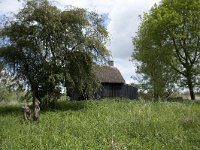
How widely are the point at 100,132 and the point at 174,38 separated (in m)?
28.2

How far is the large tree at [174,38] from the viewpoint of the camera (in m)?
45.4

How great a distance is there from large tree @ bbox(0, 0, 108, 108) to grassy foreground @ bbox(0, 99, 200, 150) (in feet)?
14.5

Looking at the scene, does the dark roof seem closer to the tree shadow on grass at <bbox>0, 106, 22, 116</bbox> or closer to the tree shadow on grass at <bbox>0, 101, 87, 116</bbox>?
the tree shadow on grass at <bbox>0, 101, 87, 116</bbox>

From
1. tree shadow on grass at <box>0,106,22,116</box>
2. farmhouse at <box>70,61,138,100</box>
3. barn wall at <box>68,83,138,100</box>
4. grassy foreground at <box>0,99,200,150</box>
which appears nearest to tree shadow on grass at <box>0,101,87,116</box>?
tree shadow on grass at <box>0,106,22,116</box>

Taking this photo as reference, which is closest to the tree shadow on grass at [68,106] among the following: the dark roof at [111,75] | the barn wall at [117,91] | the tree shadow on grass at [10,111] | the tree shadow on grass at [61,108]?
the tree shadow on grass at [61,108]

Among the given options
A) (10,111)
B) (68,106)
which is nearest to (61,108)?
(68,106)

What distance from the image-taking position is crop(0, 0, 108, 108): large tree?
3100 centimetres

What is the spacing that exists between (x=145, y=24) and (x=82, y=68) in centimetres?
1952

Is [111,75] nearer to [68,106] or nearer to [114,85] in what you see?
[114,85]

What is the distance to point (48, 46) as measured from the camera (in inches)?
1252

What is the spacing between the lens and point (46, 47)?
104 feet

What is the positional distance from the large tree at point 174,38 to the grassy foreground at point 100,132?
63.5 ft

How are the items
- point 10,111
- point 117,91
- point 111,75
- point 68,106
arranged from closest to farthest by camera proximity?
point 10,111 < point 68,106 < point 117,91 < point 111,75

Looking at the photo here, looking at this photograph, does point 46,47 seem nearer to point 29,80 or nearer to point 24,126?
point 29,80
